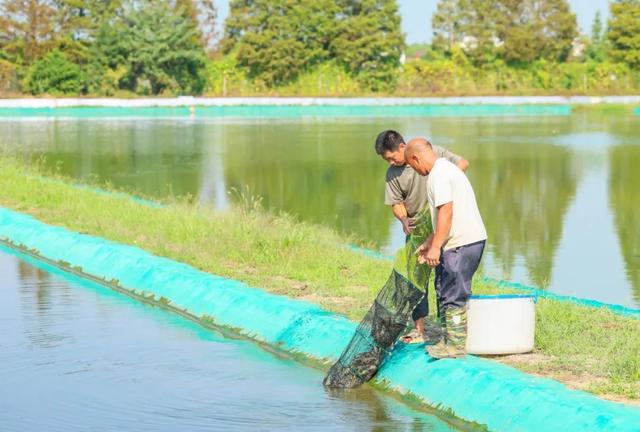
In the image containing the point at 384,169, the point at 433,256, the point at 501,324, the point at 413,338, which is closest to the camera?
the point at 433,256

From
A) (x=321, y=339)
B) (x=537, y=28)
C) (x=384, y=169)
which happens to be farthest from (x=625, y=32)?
(x=321, y=339)

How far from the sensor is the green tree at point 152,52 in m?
69.4

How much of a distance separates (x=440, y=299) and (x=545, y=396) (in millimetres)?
1115

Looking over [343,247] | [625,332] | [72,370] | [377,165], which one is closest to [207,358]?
[72,370]

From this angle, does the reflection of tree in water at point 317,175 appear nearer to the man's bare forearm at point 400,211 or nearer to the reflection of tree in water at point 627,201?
the reflection of tree in water at point 627,201

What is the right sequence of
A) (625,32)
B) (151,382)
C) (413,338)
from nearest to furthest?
(413,338) < (151,382) < (625,32)

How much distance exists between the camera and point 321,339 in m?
8.86

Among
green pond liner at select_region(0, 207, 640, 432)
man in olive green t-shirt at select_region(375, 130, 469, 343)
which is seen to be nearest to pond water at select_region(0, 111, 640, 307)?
green pond liner at select_region(0, 207, 640, 432)

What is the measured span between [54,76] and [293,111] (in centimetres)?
1360

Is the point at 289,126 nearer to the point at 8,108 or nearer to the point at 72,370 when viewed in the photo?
the point at 8,108

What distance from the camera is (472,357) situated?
24.7ft

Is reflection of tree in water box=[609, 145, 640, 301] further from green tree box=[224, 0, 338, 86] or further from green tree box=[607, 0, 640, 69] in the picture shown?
green tree box=[607, 0, 640, 69]

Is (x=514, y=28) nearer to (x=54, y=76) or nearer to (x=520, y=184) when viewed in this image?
(x=54, y=76)

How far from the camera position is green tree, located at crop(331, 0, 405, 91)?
72.6 meters
